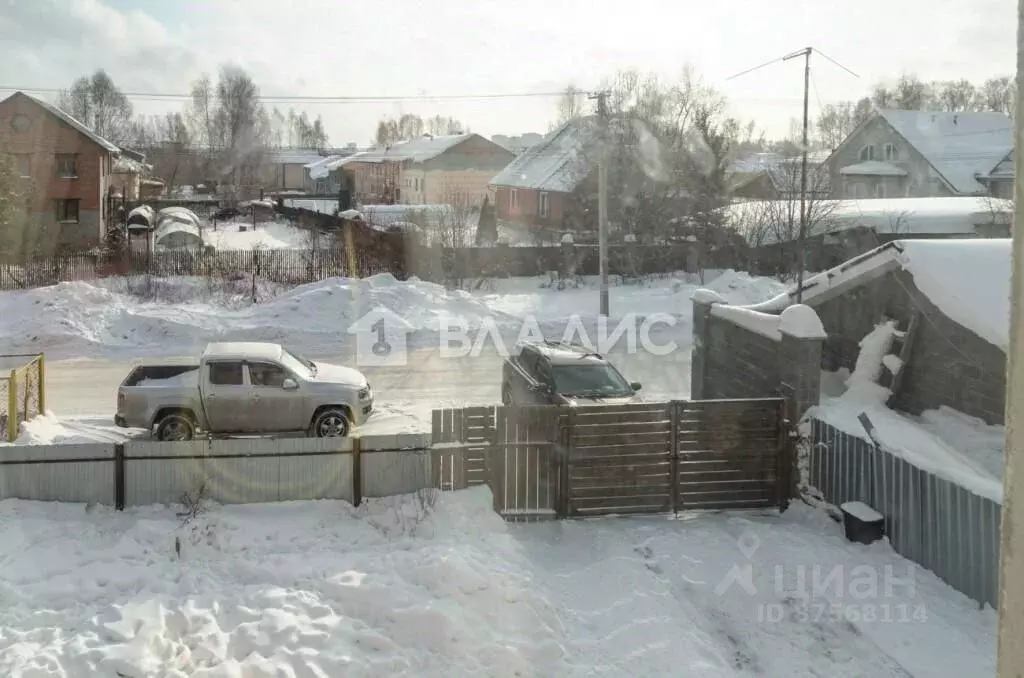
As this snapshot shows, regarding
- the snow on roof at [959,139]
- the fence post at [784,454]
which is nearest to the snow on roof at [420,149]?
the snow on roof at [959,139]

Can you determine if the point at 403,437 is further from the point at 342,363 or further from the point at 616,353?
the point at 616,353

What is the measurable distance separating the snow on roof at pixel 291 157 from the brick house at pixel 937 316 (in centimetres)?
9989

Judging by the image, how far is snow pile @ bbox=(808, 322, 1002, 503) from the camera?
8.71 m

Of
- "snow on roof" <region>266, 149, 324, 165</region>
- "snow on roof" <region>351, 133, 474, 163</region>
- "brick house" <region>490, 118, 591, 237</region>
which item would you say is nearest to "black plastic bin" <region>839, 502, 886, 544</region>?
"brick house" <region>490, 118, 591, 237</region>

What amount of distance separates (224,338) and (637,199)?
1918 centimetres

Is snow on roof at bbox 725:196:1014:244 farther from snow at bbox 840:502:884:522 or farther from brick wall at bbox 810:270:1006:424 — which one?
snow at bbox 840:502:884:522

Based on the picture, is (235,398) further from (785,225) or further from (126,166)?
(126,166)

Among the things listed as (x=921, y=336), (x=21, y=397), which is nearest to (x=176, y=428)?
(x=21, y=397)

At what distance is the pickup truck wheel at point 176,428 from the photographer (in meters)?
13.3

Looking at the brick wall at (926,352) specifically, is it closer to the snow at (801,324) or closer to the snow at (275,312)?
the snow at (801,324)

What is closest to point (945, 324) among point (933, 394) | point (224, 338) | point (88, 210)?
point (933, 394)

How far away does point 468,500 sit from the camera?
10.0m

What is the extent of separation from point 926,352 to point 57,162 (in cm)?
4265

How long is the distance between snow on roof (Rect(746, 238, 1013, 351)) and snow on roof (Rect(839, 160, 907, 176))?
40.9 metres
